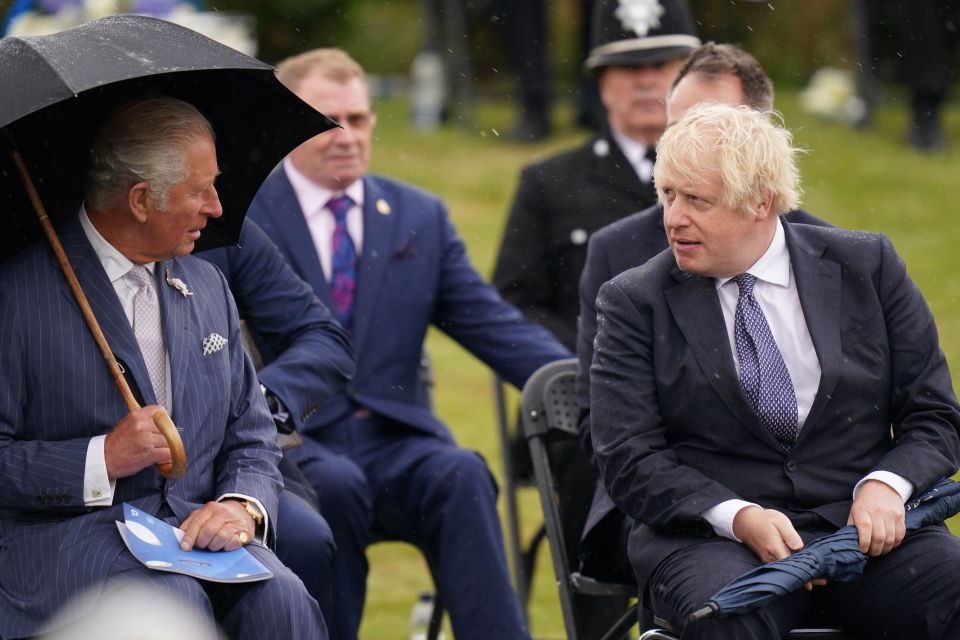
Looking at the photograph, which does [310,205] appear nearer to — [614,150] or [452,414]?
[614,150]

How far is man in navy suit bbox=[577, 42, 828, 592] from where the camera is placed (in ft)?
15.1

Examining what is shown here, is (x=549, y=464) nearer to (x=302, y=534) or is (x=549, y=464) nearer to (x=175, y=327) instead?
(x=302, y=534)

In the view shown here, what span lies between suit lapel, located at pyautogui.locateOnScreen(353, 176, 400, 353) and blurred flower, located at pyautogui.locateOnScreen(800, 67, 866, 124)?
1105 cm

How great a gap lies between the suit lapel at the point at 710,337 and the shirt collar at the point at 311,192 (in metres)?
1.85

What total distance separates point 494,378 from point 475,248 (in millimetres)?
7472

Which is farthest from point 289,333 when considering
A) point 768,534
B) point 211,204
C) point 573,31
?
point 573,31

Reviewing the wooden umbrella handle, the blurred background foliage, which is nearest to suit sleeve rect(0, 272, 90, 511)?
the wooden umbrella handle

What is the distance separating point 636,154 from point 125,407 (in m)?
3.00

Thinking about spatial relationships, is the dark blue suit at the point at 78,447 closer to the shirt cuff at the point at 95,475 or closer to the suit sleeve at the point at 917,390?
the shirt cuff at the point at 95,475

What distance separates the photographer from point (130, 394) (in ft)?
12.4

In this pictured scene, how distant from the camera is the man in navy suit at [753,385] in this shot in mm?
3971

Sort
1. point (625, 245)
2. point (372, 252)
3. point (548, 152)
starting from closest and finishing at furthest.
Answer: point (625, 245), point (372, 252), point (548, 152)

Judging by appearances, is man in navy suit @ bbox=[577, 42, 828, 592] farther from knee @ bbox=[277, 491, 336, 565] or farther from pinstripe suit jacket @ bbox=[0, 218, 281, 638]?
pinstripe suit jacket @ bbox=[0, 218, 281, 638]

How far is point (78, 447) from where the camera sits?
12.3ft
